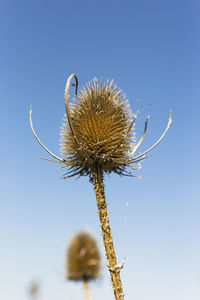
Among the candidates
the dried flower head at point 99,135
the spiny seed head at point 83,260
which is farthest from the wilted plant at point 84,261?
the dried flower head at point 99,135

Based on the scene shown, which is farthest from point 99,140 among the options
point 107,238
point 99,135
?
point 107,238

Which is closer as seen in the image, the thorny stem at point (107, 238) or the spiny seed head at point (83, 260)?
the thorny stem at point (107, 238)

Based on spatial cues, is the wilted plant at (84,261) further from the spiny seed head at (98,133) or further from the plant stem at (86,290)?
the spiny seed head at (98,133)

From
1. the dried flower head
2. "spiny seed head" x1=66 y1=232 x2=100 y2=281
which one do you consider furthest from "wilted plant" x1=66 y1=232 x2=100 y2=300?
the dried flower head

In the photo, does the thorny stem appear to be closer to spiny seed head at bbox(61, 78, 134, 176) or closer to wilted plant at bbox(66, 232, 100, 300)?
spiny seed head at bbox(61, 78, 134, 176)

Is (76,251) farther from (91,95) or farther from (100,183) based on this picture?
(91,95)

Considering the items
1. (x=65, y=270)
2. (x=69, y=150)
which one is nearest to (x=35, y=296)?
(x=65, y=270)
